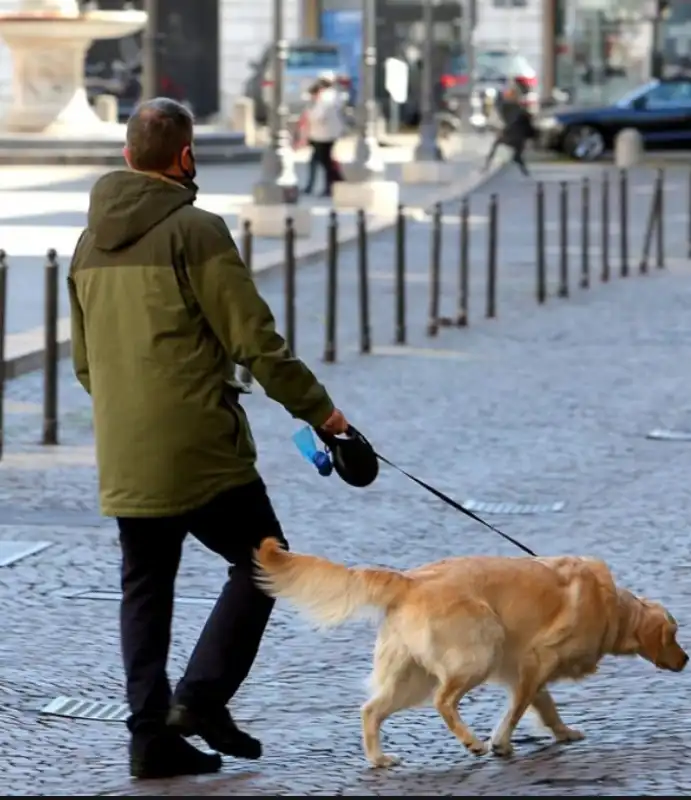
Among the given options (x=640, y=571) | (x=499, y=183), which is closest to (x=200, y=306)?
(x=640, y=571)

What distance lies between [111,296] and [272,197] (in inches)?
806

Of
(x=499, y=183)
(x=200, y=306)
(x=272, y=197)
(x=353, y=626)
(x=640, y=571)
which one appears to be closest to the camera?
(x=200, y=306)

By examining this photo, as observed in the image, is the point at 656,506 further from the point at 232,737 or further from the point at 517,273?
the point at 517,273

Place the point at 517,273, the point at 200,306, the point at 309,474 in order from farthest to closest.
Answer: the point at 517,273 → the point at 309,474 → the point at 200,306

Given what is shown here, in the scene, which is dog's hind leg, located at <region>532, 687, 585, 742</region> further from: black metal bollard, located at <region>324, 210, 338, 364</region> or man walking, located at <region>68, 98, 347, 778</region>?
black metal bollard, located at <region>324, 210, 338, 364</region>

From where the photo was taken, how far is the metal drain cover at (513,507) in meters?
10.3

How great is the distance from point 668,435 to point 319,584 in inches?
285

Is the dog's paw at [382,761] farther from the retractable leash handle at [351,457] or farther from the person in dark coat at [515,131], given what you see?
the person in dark coat at [515,131]

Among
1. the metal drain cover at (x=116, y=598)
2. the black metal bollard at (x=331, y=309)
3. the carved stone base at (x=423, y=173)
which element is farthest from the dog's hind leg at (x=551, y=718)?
the carved stone base at (x=423, y=173)

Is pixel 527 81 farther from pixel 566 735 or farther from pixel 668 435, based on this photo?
pixel 566 735

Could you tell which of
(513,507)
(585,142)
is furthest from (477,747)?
(585,142)

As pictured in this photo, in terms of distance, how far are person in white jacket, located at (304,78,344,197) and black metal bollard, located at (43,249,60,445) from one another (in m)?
21.5

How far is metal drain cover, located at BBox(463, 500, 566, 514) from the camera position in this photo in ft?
33.8

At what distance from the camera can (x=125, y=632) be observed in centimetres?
577
